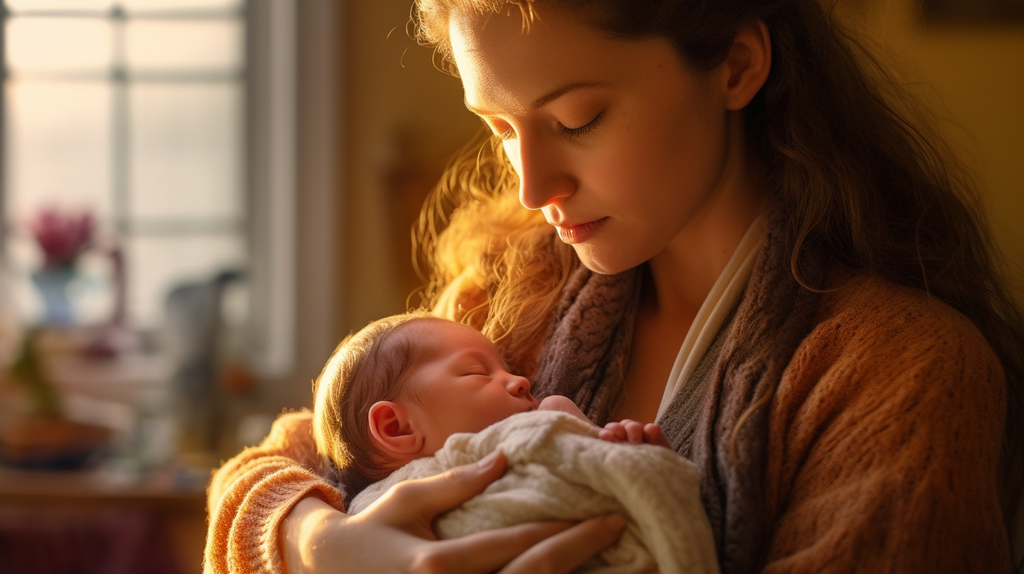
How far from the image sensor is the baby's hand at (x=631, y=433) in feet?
3.26

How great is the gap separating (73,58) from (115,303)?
2.79 feet

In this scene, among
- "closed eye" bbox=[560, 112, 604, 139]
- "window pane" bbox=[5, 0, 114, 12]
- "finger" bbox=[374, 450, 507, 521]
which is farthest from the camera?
"window pane" bbox=[5, 0, 114, 12]

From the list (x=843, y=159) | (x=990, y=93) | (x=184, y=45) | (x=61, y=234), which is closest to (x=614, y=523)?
(x=843, y=159)

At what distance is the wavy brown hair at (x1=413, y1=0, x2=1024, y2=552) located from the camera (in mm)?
1126

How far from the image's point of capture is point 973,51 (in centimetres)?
244

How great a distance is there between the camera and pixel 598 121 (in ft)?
3.62

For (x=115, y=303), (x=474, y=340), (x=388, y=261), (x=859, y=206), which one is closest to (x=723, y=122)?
(x=859, y=206)

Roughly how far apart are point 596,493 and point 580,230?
386 millimetres

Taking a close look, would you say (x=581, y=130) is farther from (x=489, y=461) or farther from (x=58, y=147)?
(x=58, y=147)

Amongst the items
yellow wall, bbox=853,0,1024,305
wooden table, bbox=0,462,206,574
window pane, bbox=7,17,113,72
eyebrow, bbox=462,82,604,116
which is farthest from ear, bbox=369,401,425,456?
window pane, bbox=7,17,113,72

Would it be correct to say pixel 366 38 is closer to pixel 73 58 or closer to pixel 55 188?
pixel 73 58

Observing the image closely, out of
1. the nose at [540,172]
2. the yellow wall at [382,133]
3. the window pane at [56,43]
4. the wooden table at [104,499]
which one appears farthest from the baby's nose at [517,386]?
the window pane at [56,43]

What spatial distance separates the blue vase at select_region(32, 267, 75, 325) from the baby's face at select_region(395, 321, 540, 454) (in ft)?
7.04

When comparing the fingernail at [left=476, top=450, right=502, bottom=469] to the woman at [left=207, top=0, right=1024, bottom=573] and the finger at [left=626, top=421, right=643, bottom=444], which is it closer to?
the woman at [left=207, top=0, right=1024, bottom=573]
